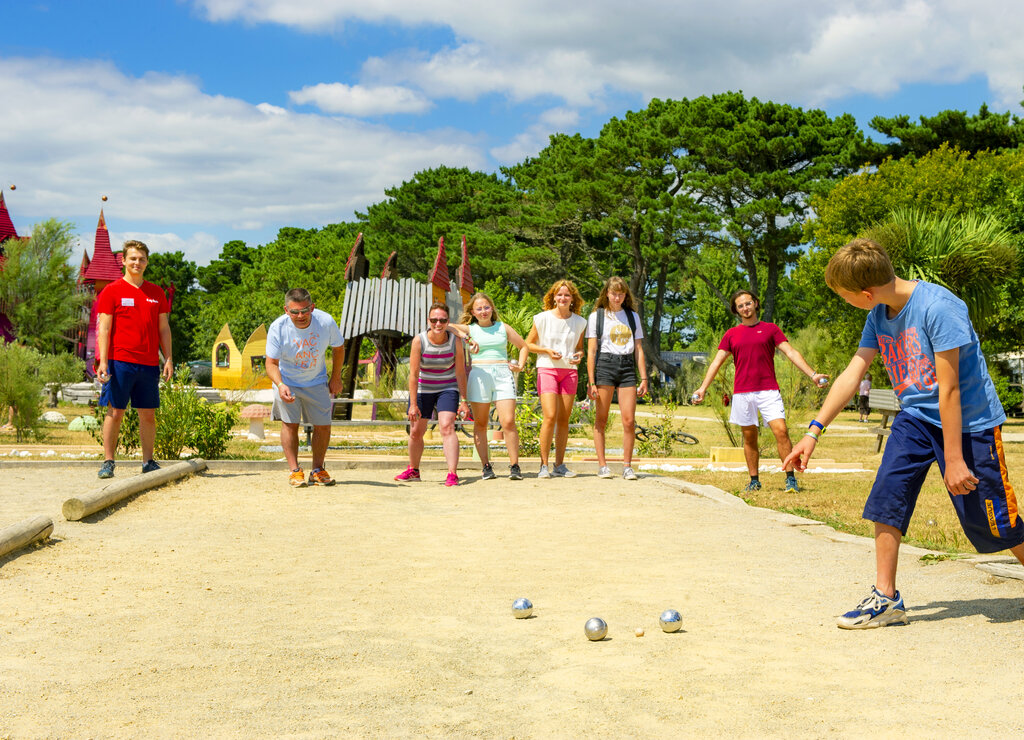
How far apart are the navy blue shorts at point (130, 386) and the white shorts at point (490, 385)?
113 inches

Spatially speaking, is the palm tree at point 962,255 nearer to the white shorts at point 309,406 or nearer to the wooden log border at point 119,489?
the white shorts at point 309,406

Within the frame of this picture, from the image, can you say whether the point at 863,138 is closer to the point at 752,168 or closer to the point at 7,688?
the point at 752,168

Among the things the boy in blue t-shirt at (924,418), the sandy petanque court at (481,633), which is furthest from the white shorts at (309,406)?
the boy in blue t-shirt at (924,418)

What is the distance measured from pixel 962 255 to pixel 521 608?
61.3 feet

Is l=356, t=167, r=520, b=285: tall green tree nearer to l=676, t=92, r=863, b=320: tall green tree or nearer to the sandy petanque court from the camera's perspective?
l=676, t=92, r=863, b=320: tall green tree

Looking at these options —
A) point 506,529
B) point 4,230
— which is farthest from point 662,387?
point 506,529

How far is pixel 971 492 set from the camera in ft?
12.7

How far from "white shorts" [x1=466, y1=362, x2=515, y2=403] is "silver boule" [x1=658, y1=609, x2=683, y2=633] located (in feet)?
17.0

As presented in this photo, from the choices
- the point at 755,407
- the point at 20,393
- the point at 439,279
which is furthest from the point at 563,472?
the point at 439,279

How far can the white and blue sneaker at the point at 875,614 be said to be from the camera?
3967mm

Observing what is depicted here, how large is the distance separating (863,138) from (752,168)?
14.1ft

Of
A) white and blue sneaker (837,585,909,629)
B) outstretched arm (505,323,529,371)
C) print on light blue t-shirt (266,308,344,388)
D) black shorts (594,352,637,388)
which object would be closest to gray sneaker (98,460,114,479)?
print on light blue t-shirt (266,308,344,388)

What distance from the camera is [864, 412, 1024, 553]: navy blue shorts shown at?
382 cm

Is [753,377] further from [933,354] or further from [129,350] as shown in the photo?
[129,350]
